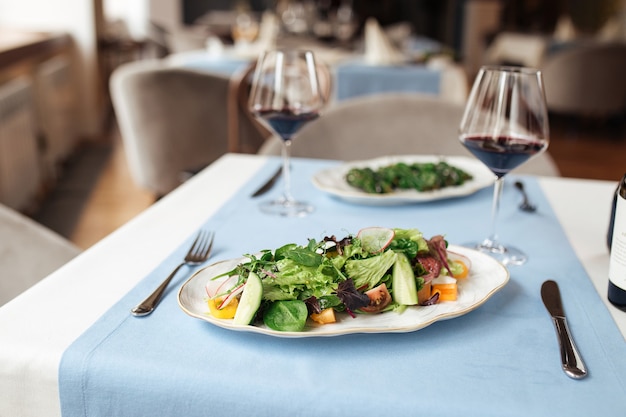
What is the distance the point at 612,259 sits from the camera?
2.50ft

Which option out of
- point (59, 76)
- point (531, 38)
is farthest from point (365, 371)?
point (531, 38)

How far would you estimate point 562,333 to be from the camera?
2.29 ft

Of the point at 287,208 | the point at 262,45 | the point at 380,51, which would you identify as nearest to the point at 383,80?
the point at 380,51

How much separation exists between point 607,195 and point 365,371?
84cm

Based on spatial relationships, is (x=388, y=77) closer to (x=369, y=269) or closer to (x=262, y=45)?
(x=262, y=45)

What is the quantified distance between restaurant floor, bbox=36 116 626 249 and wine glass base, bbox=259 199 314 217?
6.93 ft

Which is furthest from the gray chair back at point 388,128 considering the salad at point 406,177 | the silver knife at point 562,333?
the silver knife at point 562,333

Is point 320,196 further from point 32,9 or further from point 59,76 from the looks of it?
point 32,9

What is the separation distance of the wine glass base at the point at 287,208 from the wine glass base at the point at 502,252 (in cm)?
28

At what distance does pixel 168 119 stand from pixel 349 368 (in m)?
2.20

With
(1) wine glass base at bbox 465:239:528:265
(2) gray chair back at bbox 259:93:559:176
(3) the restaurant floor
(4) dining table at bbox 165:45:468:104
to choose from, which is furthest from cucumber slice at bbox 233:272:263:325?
(4) dining table at bbox 165:45:468:104

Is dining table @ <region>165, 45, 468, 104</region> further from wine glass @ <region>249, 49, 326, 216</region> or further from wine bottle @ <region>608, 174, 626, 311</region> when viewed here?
wine bottle @ <region>608, 174, 626, 311</region>

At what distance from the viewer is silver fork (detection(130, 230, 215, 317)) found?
731 millimetres

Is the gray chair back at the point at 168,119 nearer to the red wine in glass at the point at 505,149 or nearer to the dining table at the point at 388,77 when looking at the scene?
the dining table at the point at 388,77
